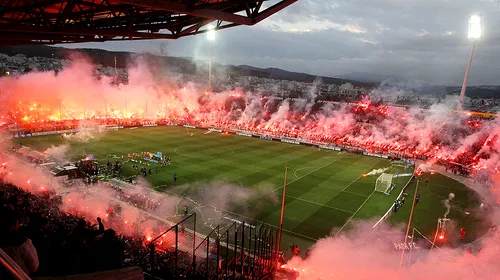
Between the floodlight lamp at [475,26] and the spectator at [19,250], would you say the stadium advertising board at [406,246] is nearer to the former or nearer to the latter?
the spectator at [19,250]

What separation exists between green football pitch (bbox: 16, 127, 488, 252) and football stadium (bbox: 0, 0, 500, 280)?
16 centimetres

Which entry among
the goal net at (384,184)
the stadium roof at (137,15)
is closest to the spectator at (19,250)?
the stadium roof at (137,15)

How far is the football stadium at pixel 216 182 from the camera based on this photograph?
739 cm

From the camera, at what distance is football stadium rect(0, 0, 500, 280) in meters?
7.39

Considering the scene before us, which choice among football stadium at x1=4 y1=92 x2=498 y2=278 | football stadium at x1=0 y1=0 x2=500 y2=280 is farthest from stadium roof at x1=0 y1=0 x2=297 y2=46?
football stadium at x1=4 y1=92 x2=498 y2=278

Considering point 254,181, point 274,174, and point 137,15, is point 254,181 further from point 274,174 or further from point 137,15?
point 137,15

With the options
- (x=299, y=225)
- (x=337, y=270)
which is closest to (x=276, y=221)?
(x=299, y=225)

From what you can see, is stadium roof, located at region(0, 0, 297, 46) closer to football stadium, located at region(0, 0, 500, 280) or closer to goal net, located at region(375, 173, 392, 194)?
football stadium, located at region(0, 0, 500, 280)

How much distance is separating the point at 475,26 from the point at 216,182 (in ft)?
113

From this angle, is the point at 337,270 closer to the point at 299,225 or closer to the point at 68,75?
the point at 299,225

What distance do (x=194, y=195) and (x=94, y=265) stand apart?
16.0 m

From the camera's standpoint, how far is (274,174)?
26875 mm

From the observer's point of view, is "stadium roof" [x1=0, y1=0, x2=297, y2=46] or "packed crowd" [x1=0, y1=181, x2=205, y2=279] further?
"stadium roof" [x1=0, y1=0, x2=297, y2=46]

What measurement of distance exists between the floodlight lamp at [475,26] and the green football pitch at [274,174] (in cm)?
1784
